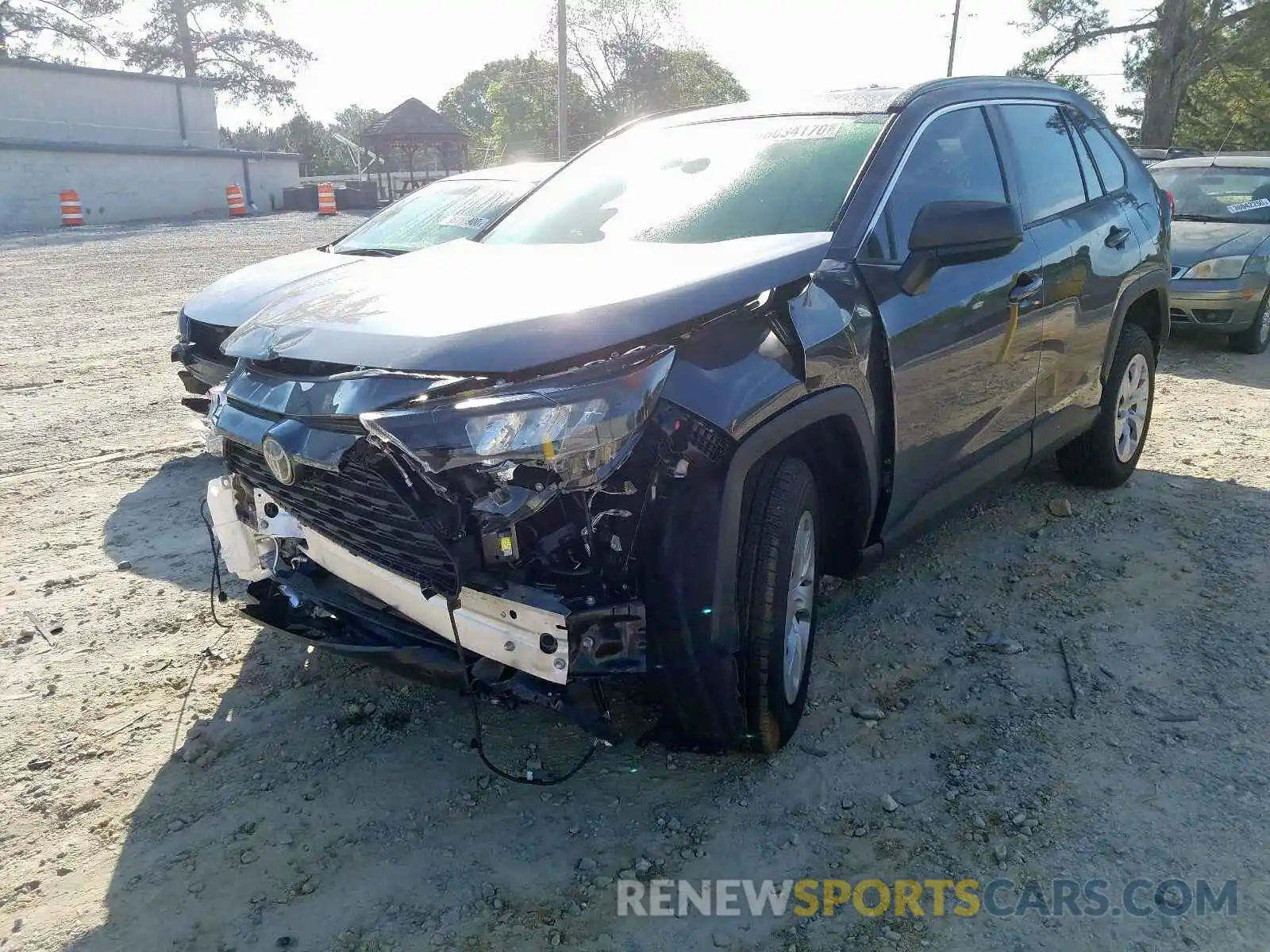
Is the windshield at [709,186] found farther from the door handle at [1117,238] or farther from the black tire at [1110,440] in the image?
the black tire at [1110,440]

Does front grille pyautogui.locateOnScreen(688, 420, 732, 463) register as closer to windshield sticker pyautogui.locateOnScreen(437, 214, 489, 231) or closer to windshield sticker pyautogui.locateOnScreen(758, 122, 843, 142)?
windshield sticker pyautogui.locateOnScreen(758, 122, 843, 142)

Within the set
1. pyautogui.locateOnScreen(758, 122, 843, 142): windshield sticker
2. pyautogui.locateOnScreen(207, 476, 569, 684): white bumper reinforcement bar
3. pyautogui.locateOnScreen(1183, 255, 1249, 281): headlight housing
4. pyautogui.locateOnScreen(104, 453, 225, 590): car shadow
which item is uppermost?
pyautogui.locateOnScreen(758, 122, 843, 142): windshield sticker

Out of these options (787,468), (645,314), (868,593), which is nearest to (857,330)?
(787,468)

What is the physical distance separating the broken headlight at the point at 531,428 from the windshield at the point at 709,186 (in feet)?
3.86

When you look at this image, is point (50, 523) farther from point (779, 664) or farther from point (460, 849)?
point (779, 664)

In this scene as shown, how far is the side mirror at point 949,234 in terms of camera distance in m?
3.14

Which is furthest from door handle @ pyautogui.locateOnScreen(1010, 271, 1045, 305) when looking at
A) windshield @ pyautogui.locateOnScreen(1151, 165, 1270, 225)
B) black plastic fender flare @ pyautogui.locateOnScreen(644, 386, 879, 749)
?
windshield @ pyautogui.locateOnScreen(1151, 165, 1270, 225)

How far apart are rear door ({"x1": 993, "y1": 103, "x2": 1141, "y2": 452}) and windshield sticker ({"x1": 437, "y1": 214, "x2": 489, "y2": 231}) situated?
360 centimetres

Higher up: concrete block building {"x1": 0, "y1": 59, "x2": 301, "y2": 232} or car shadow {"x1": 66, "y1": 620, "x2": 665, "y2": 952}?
concrete block building {"x1": 0, "y1": 59, "x2": 301, "y2": 232}

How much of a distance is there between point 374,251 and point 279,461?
4.40 meters

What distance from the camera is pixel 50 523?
4.89m

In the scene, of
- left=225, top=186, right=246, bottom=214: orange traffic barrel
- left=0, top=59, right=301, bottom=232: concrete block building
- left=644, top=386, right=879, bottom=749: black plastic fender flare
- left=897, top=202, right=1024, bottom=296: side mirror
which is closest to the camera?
left=644, top=386, right=879, bottom=749: black plastic fender flare

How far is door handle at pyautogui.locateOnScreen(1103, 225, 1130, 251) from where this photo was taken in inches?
178

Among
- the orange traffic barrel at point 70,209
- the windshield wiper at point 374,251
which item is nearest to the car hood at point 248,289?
the windshield wiper at point 374,251
